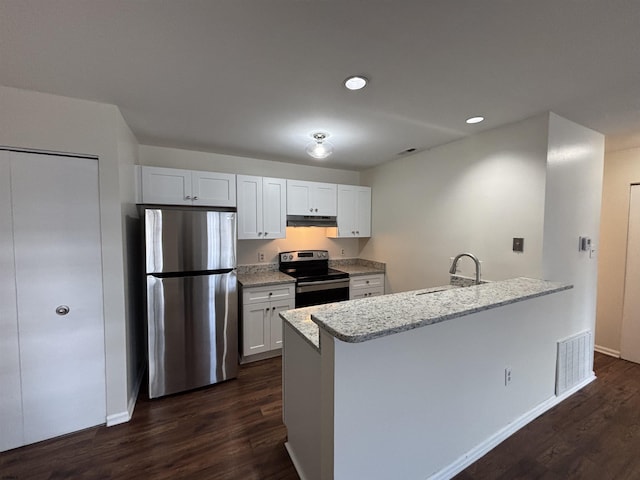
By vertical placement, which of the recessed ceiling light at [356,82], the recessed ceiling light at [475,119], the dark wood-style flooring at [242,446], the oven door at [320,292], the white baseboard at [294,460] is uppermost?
the recessed ceiling light at [475,119]

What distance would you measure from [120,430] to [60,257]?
1.36 metres

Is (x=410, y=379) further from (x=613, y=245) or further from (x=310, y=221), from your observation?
(x=613, y=245)

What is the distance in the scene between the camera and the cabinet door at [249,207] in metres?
3.17

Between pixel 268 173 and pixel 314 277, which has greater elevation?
pixel 268 173

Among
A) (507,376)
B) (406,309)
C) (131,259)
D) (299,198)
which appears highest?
(299,198)

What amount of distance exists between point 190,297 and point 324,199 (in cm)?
207

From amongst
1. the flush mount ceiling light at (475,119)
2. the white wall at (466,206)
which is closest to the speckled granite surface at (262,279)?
the white wall at (466,206)

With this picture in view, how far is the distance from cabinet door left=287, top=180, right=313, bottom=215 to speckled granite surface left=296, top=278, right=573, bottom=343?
2.09 meters

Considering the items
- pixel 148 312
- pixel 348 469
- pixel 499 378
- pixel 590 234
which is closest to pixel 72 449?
pixel 148 312

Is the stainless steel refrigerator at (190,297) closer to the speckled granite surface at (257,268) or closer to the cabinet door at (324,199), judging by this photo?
the speckled granite surface at (257,268)

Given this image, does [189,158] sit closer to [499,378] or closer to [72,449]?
[72,449]

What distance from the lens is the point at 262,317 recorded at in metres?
3.05

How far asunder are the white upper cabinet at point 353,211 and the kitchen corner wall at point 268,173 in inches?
14.2

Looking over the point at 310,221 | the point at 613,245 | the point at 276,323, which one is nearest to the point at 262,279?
the point at 276,323
